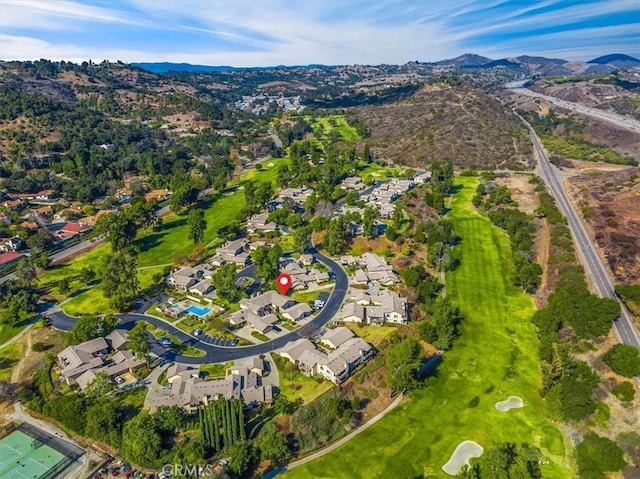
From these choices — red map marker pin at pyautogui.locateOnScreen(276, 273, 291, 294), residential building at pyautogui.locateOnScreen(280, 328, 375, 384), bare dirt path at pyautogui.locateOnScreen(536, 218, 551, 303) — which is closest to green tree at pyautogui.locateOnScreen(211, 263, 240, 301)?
red map marker pin at pyautogui.locateOnScreen(276, 273, 291, 294)

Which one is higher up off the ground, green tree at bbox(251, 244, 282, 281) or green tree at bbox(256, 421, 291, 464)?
green tree at bbox(251, 244, 282, 281)

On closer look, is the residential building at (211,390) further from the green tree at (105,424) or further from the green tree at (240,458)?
the green tree at (240,458)

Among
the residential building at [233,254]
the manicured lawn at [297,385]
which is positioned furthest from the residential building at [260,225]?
the manicured lawn at [297,385]

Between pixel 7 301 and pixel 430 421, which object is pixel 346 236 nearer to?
pixel 430 421

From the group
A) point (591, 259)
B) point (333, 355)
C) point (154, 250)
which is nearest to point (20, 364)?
point (154, 250)

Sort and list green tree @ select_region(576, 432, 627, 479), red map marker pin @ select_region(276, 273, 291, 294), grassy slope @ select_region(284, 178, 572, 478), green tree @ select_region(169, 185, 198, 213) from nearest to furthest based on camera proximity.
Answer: green tree @ select_region(576, 432, 627, 479)
grassy slope @ select_region(284, 178, 572, 478)
red map marker pin @ select_region(276, 273, 291, 294)
green tree @ select_region(169, 185, 198, 213)

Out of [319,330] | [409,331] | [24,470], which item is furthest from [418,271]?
[24,470]

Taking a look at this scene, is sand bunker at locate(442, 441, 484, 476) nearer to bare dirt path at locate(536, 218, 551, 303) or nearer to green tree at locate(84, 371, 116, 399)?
bare dirt path at locate(536, 218, 551, 303)
